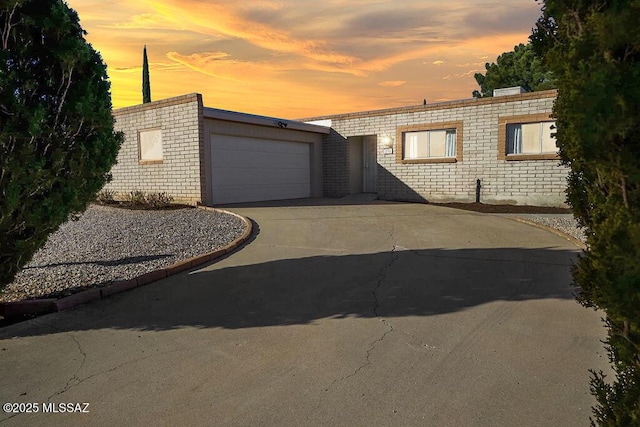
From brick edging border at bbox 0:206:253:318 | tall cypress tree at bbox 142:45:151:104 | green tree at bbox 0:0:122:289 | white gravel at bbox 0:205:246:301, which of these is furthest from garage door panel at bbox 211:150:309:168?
tall cypress tree at bbox 142:45:151:104

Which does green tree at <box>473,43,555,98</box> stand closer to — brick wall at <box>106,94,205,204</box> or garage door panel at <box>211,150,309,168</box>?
garage door panel at <box>211,150,309,168</box>

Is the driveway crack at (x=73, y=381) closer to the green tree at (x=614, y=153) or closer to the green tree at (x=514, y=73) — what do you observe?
the green tree at (x=614, y=153)

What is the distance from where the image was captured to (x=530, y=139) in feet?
50.2

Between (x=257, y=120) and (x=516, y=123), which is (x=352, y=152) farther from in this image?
(x=516, y=123)

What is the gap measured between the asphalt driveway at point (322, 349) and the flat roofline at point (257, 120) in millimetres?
8930

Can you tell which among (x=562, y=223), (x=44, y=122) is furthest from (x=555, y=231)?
(x=44, y=122)

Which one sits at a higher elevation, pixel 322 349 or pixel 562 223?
pixel 562 223

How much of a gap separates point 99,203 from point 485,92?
30.8m

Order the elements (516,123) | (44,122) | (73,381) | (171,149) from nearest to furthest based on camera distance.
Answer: (73,381), (44,122), (171,149), (516,123)

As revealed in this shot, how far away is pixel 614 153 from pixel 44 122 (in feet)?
16.0

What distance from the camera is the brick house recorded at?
48.1 ft

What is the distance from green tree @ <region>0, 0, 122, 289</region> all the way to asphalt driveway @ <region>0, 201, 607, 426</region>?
110 cm

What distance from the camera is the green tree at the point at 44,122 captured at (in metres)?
4.09

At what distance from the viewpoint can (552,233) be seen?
9609 mm
